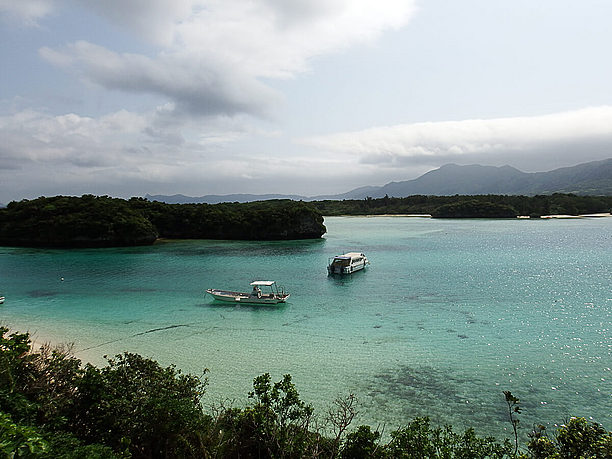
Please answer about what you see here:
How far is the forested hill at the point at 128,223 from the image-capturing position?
6191 centimetres

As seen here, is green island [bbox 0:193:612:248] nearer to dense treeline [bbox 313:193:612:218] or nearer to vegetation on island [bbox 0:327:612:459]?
vegetation on island [bbox 0:327:612:459]

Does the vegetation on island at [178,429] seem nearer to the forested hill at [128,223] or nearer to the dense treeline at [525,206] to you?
the forested hill at [128,223]

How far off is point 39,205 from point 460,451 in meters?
80.6

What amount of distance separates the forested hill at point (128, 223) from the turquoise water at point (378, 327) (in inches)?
748

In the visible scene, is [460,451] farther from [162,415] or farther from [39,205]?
[39,205]

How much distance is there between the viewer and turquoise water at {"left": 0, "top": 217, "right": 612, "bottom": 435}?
43.0 feet

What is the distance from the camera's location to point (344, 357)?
16.4 m

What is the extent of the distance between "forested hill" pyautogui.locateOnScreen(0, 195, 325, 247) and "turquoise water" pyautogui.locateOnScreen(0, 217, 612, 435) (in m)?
19.0

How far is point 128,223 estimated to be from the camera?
6366cm

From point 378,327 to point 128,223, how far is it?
55.7 metres

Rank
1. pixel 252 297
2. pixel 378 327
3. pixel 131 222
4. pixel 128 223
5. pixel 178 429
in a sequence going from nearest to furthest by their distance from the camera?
pixel 178 429, pixel 378 327, pixel 252 297, pixel 128 223, pixel 131 222

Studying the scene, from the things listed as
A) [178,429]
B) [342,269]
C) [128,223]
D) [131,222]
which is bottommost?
[342,269]

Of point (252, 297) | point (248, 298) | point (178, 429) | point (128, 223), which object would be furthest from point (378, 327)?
point (128, 223)

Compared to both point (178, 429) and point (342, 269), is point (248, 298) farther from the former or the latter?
point (178, 429)
